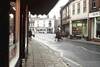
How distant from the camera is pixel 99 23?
129 feet

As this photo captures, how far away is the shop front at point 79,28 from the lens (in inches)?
1846

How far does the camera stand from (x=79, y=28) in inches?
1971

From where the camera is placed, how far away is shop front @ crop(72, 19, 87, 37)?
46888 mm

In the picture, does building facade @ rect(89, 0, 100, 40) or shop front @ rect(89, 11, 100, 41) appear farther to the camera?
building facade @ rect(89, 0, 100, 40)

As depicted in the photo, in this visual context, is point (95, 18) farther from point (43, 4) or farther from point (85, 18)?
point (43, 4)

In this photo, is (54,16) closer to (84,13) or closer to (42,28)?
(42,28)

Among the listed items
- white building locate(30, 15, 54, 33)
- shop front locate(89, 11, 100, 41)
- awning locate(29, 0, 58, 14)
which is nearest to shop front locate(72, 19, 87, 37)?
shop front locate(89, 11, 100, 41)

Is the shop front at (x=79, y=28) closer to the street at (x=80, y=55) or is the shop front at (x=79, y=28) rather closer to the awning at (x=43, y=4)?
the street at (x=80, y=55)
